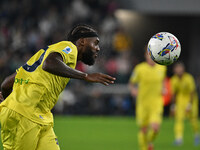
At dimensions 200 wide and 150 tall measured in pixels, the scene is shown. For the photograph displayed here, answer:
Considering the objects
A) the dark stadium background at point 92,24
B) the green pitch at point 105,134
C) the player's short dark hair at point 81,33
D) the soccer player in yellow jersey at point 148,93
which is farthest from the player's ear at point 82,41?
the dark stadium background at point 92,24

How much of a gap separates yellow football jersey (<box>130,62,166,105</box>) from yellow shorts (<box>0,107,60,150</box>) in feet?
20.6

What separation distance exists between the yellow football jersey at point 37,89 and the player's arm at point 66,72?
0.29m

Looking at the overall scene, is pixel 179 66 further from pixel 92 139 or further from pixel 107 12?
pixel 107 12

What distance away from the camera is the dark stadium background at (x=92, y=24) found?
20547mm

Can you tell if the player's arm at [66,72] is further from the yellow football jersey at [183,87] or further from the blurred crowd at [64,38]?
the blurred crowd at [64,38]

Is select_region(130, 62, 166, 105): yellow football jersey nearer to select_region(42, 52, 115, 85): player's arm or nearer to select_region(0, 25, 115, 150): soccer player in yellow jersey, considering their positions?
select_region(0, 25, 115, 150): soccer player in yellow jersey

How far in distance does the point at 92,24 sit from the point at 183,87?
26.2ft

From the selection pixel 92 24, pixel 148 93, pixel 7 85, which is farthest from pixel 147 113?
pixel 92 24

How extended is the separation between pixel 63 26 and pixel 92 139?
8.58 metres

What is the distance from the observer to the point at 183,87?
49.5 feet

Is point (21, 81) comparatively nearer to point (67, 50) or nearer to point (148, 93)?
point (67, 50)

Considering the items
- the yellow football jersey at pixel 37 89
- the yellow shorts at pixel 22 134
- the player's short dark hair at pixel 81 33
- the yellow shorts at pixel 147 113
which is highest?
the player's short dark hair at pixel 81 33

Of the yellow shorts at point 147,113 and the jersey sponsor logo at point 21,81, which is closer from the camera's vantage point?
the jersey sponsor logo at point 21,81

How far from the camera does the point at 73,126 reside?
17562mm
